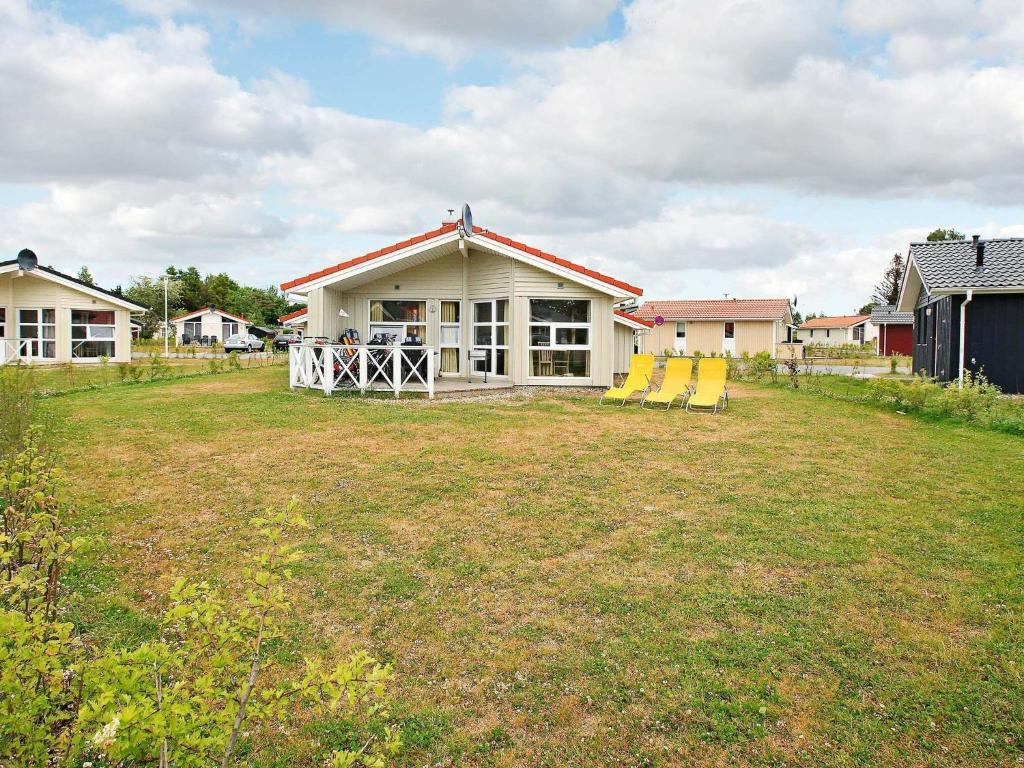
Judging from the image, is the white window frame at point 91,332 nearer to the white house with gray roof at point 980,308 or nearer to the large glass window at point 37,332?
the large glass window at point 37,332

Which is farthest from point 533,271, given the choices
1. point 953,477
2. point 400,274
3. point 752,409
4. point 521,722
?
point 521,722

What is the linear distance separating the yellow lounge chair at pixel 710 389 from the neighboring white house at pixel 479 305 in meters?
2.91

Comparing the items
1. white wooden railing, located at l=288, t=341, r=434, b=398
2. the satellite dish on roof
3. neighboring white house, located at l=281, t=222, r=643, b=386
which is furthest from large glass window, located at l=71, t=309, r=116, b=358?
white wooden railing, located at l=288, t=341, r=434, b=398

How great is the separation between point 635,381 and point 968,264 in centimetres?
1036

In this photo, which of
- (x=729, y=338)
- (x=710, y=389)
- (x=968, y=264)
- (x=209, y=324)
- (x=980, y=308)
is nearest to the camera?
(x=710, y=389)

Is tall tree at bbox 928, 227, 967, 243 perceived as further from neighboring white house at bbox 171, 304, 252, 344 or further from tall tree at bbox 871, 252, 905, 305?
neighboring white house at bbox 171, 304, 252, 344

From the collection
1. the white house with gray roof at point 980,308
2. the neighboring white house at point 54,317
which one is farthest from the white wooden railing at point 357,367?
A: the neighboring white house at point 54,317

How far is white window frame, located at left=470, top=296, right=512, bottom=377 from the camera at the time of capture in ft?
52.1

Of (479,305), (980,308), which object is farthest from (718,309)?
(479,305)

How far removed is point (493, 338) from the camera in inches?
644

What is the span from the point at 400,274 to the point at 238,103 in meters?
5.54

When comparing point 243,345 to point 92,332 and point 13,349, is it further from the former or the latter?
point 13,349

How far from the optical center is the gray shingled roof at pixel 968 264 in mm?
15500

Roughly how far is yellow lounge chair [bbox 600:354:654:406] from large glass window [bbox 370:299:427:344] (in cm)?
586
